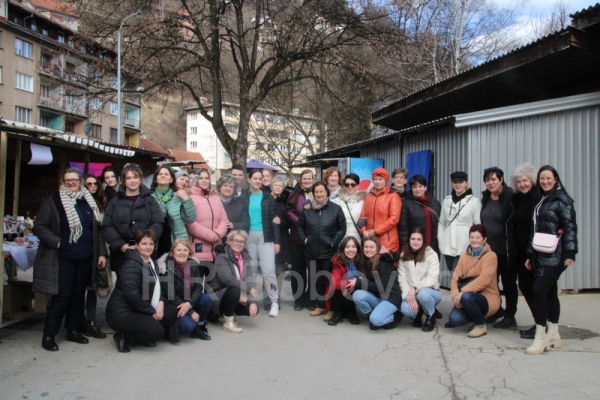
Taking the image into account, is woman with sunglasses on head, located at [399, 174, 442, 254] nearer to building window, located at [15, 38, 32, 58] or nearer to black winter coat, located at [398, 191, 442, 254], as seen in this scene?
black winter coat, located at [398, 191, 442, 254]

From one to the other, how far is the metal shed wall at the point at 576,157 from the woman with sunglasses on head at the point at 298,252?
3.45m

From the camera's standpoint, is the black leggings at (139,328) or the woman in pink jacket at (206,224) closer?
the black leggings at (139,328)

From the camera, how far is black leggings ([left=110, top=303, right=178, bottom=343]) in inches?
188

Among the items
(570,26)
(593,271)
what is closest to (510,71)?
(570,26)

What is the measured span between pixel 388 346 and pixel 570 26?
16.8ft

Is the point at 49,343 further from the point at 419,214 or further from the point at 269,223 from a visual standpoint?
the point at 419,214

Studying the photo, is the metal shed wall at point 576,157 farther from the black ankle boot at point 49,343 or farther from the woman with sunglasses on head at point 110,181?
the black ankle boot at point 49,343

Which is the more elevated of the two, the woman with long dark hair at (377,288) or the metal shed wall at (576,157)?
the metal shed wall at (576,157)

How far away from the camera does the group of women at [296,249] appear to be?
4.93 meters

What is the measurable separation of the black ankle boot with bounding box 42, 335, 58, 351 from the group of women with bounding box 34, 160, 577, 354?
15 mm

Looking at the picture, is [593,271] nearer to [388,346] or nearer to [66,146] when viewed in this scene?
[388,346]

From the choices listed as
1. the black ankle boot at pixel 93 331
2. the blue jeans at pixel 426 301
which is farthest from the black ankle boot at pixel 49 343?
the blue jeans at pixel 426 301

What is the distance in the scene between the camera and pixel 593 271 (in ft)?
24.3

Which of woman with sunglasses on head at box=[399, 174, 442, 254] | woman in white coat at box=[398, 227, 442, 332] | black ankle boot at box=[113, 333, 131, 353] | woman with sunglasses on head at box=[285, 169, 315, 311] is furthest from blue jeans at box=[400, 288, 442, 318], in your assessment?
black ankle boot at box=[113, 333, 131, 353]
